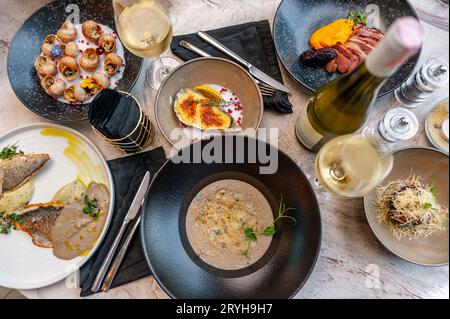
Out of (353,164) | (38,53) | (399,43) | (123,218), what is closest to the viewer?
(399,43)

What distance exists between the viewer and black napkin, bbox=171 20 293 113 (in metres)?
0.90

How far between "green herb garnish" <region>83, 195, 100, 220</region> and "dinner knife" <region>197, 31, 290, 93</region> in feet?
1.58

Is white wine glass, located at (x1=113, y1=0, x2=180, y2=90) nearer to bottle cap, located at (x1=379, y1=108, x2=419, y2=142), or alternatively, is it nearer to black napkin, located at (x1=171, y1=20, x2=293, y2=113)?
black napkin, located at (x1=171, y1=20, x2=293, y2=113)

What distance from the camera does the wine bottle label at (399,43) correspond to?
448mm

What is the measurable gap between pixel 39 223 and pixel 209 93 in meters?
0.51

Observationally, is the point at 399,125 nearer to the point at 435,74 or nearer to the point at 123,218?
the point at 435,74

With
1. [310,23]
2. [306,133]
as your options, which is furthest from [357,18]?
[306,133]

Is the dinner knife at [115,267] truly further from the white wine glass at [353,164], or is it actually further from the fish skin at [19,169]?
the white wine glass at [353,164]

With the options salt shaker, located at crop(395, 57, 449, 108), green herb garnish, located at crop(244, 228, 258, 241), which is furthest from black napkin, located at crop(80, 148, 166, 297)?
salt shaker, located at crop(395, 57, 449, 108)

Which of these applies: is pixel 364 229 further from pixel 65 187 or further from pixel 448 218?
pixel 65 187

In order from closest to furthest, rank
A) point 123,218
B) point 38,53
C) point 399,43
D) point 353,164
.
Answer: point 399,43 < point 353,164 < point 123,218 < point 38,53

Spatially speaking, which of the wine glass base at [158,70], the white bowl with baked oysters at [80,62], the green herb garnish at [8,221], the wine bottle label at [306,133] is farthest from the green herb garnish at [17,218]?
the wine bottle label at [306,133]

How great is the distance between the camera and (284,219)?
772 millimetres

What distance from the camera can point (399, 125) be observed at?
2.64 ft
